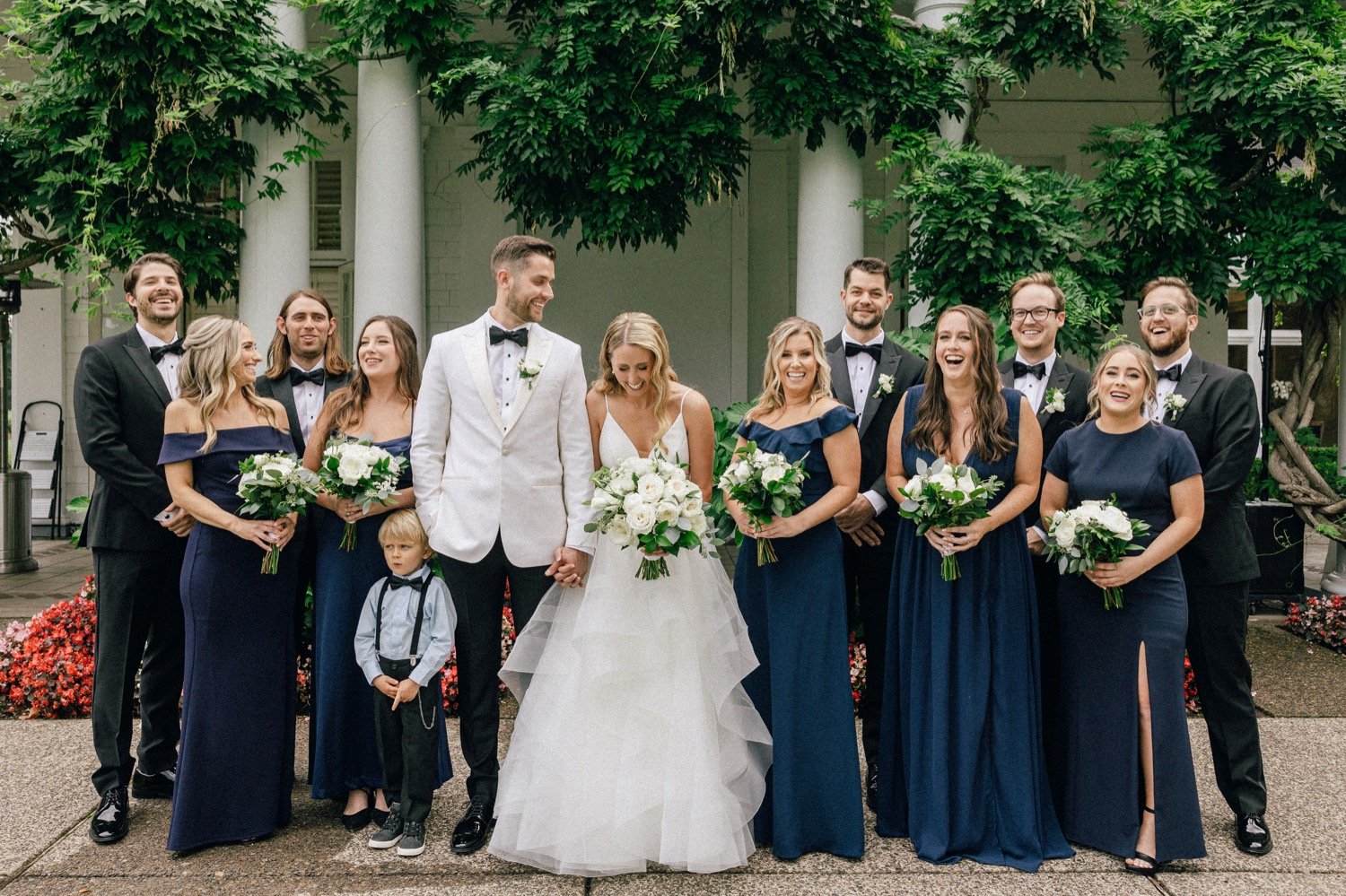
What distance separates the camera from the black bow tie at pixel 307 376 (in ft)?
16.0

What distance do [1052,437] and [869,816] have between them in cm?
185

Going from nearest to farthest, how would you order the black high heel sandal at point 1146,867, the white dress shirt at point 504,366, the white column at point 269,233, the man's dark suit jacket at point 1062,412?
1. the black high heel sandal at point 1146,867
2. the white dress shirt at point 504,366
3. the man's dark suit jacket at point 1062,412
4. the white column at point 269,233

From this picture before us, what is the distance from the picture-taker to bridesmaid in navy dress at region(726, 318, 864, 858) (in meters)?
4.13

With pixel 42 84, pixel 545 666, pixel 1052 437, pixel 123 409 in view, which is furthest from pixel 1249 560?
pixel 42 84

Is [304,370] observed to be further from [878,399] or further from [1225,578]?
[1225,578]

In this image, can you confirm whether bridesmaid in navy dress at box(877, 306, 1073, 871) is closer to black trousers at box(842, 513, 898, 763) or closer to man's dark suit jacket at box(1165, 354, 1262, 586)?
black trousers at box(842, 513, 898, 763)

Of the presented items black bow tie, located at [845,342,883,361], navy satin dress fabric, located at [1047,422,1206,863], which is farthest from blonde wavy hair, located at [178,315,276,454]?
navy satin dress fabric, located at [1047,422,1206,863]

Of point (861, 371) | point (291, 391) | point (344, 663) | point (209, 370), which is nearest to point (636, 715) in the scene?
point (344, 663)

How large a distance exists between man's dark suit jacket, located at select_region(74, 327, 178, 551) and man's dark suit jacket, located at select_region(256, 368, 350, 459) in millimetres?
471

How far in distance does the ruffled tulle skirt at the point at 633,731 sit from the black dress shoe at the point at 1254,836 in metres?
1.94

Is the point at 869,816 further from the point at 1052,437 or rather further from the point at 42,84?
the point at 42,84

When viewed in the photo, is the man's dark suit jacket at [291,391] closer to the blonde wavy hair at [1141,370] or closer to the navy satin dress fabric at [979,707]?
the navy satin dress fabric at [979,707]

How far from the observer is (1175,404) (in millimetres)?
4266

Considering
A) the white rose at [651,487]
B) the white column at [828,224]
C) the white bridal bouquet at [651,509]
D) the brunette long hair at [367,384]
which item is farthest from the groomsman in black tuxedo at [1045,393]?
the white column at [828,224]
